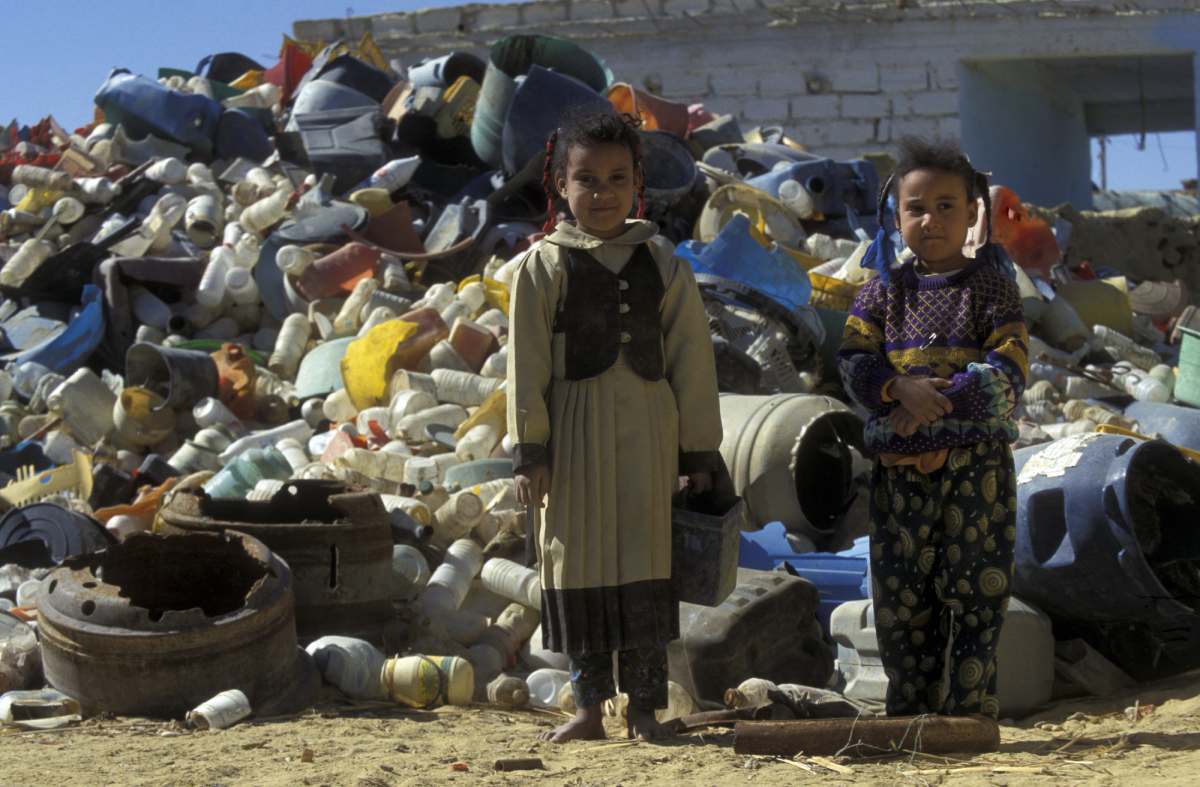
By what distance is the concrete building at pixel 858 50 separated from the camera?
1551 cm

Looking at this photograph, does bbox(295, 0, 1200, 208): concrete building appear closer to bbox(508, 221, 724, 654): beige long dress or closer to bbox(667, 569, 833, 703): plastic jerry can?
bbox(667, 569, 833, 703): plastic jerry can

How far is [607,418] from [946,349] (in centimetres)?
79

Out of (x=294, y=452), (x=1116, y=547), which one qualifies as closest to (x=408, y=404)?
(x=294, y=452)

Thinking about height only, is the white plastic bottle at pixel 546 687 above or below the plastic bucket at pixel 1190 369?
below

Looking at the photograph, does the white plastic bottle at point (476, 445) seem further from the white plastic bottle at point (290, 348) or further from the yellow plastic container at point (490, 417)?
the white plastic bottle at point (290, 348)

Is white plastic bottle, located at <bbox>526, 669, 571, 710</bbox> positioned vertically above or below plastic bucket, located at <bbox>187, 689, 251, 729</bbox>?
below

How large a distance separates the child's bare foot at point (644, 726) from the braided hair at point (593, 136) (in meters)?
1.23

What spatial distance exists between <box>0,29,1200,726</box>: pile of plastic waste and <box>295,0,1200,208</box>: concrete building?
4543 millimetres

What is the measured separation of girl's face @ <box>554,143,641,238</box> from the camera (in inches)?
135

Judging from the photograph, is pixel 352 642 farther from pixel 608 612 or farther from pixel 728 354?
pixel 728 354

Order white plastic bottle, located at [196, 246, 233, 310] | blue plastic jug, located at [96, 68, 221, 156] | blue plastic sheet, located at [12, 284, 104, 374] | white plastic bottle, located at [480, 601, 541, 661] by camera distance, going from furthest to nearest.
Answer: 1. blue plastic jug, located at [96, 68, 221, 156]
2. white plastic bottle, located at [196, 246, 233, 310]
3. blue plastic sheet, located at [12, 284, 104, 374]
4. white plastic bottle, located at [480, 601, 541, 661]

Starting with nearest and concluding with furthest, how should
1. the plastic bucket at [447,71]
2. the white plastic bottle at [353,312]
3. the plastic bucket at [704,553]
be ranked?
the plastic bucket at [704,553] < the white plastic bottle at [353,312] < the plastic bucket at [447,71]

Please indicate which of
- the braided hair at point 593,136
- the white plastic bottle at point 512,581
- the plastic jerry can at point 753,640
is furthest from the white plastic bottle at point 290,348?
the braided hair at point 593,136

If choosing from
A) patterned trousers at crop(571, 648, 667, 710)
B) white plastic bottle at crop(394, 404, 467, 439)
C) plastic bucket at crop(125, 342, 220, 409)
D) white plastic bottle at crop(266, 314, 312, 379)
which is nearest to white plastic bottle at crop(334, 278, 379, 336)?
white plastic bottle at crop(266, 314, 312, 379)
